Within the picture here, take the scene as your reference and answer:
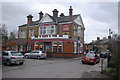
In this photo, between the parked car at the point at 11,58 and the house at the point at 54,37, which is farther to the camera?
the house at the point at 54,37

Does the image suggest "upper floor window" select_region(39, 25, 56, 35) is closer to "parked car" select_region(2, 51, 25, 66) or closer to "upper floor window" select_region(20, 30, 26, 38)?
"upper floor window" select_region(20, 30, 26, 38)

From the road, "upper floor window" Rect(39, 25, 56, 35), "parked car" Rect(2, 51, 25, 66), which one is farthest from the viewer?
"upper floor window" Rect(39, 25, 56, 35)

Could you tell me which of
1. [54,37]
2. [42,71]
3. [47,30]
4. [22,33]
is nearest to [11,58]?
[42,71]

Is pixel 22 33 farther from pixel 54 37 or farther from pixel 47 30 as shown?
pixel 54 37

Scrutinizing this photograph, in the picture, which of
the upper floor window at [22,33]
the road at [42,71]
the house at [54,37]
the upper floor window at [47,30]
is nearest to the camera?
the road at [42,71]

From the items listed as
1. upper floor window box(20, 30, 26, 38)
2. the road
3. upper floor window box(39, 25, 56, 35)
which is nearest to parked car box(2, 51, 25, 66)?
the road

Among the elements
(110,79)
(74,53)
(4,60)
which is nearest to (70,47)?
(74,53)

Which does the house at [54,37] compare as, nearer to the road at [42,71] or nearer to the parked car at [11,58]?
the road at [42,71]

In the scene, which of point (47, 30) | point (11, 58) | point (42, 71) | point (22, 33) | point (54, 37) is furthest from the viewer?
point (22, 33)

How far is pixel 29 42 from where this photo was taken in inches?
1278

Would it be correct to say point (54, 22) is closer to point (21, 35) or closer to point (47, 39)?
point (47, 39)

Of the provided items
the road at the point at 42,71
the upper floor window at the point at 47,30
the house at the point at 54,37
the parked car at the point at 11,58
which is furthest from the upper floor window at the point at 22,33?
the road at the point at 42,71

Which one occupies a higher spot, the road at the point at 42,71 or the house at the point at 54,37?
the house at the point at 54,37

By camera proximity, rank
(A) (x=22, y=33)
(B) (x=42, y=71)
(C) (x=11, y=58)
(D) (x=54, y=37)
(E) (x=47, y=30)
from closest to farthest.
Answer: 1. (B) (x=42, y=71)
2. (C) (x=11, y=58)
3. (D) (x=54, y=37)
4. (E) (x=47, y=30)
5. (A) (x=22, y=33)
